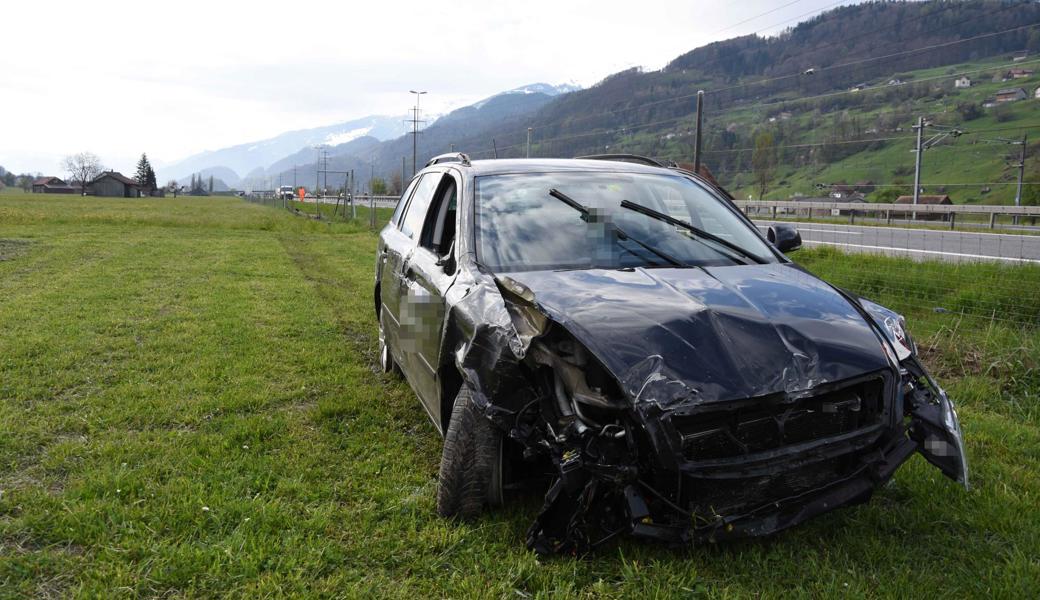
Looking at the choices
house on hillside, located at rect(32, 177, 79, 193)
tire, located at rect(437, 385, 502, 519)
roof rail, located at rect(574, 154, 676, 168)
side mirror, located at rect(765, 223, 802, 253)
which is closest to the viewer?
tire, located at rect(437, 385, 502, 519)

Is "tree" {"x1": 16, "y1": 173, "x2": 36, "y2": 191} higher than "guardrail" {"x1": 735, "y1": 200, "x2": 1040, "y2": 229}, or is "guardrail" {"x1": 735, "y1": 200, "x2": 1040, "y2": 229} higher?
"tree" {"x1": 16, "y1": 173, "x2": 36, "y2": 191}

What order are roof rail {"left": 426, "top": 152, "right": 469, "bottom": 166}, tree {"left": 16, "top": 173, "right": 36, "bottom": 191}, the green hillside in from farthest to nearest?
tree {"left": 16, "top": 173, "right": 36, "bottom": 191}, the green hillside, roof rail {"left": 426, "top": 152, "right": 469, "bottom": 166}

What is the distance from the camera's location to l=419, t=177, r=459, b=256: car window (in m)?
3.79

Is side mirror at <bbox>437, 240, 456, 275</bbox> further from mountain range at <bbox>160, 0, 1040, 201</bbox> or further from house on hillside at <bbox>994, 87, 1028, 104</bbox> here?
house on hillside at <bbox>994, 87, 1028, 104</bbox>

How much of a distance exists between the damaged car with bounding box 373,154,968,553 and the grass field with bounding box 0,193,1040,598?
29 centimetres

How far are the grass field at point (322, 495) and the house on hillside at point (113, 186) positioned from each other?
405 feet

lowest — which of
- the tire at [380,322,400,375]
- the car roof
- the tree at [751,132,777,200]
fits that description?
the tire at [380,322,400,375]

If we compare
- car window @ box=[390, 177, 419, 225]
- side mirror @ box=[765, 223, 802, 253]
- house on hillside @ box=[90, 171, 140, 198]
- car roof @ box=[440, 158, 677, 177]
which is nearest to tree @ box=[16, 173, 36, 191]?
house on hillside @ box=[90, 171, 140, 198]

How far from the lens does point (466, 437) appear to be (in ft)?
9.36

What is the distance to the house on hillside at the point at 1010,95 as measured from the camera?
22172 mm

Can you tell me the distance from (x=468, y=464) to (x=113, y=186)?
130364mm

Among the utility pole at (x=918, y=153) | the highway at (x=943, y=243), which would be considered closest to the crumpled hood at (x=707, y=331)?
the highway at (x=943, y=243)

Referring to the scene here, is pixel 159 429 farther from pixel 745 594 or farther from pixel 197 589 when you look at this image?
pixel 745 594

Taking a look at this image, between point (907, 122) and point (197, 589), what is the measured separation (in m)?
26.7
